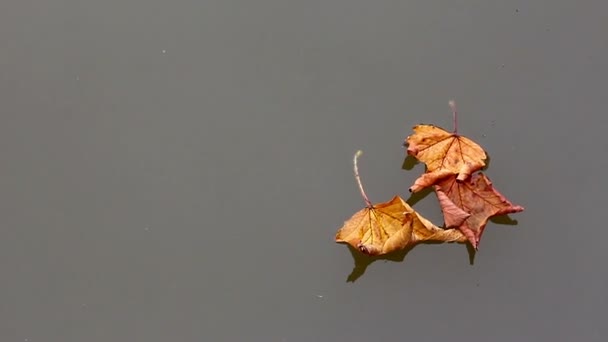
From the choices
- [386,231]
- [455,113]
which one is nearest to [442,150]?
[455,113]

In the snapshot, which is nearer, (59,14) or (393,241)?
(393,241)

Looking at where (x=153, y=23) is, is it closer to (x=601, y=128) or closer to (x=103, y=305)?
(x=103, y=305)

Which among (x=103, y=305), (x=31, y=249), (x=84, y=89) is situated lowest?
(x=103, y=305)

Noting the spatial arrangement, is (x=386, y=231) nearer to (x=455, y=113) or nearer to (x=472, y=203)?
(x=472, y=203)

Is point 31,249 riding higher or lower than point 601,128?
lower

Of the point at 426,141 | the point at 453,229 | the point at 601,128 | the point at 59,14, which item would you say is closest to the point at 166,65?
the point at 59,14
